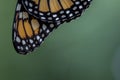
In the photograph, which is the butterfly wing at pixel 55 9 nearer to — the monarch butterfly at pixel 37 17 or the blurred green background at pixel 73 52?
the monarch butterfly at pixel 37 17

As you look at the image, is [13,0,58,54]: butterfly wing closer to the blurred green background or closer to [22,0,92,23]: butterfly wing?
[22,0,92,23]: butterfly wing

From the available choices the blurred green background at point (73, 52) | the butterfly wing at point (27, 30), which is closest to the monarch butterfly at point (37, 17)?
the butterfly wing at point (27, 30)

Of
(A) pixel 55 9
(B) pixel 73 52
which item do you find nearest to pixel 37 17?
(A) pixel 55 9

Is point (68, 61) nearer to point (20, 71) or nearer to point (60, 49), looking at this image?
point (60, 49)

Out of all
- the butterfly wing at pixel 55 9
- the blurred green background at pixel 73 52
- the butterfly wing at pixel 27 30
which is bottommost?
the blurred green background at pixel 73 52

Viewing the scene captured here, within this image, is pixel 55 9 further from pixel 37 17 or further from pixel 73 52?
pixel 73 52

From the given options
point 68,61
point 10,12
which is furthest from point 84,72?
point 10,12

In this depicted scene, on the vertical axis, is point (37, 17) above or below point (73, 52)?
above

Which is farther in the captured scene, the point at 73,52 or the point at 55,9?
the point at 73,52
